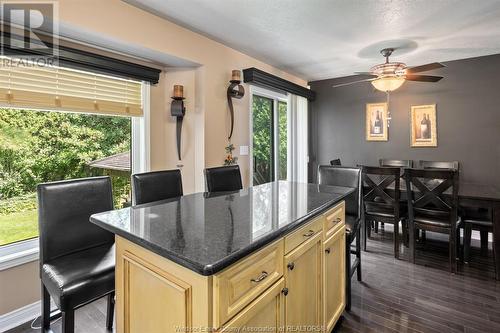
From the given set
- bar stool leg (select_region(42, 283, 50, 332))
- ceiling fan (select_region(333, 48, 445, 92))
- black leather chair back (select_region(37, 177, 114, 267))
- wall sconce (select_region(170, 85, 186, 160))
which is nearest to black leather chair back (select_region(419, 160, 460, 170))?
ceiling fan (select_region(333, 48, 445, 92))

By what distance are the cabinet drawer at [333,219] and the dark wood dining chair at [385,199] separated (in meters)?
1.40

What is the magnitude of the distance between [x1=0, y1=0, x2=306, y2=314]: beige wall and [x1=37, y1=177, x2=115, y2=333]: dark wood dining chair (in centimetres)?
60

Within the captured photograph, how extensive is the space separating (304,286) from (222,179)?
4.22 ft

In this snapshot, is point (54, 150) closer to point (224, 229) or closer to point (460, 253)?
point (224, 229)

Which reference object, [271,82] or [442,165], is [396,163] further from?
[271,82]

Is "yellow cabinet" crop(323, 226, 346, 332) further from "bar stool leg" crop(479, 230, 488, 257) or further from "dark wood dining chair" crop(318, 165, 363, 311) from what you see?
"bar stool leg" crop(479, 230, 488, 257)


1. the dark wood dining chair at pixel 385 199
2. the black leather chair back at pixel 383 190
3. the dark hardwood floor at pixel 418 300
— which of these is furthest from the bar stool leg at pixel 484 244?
the black leather chair back at pixel 383 190

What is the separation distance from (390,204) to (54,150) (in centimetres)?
344

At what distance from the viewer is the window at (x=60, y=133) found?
2.02 meters

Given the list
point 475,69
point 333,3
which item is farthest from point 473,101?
point 333,3

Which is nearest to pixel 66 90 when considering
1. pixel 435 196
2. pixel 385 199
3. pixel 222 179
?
pixel 222 179

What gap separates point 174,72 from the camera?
9.62 feet

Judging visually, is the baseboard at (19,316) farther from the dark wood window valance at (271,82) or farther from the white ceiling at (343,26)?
the dark wood window valance at (271,82)

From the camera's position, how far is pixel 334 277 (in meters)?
1.83
